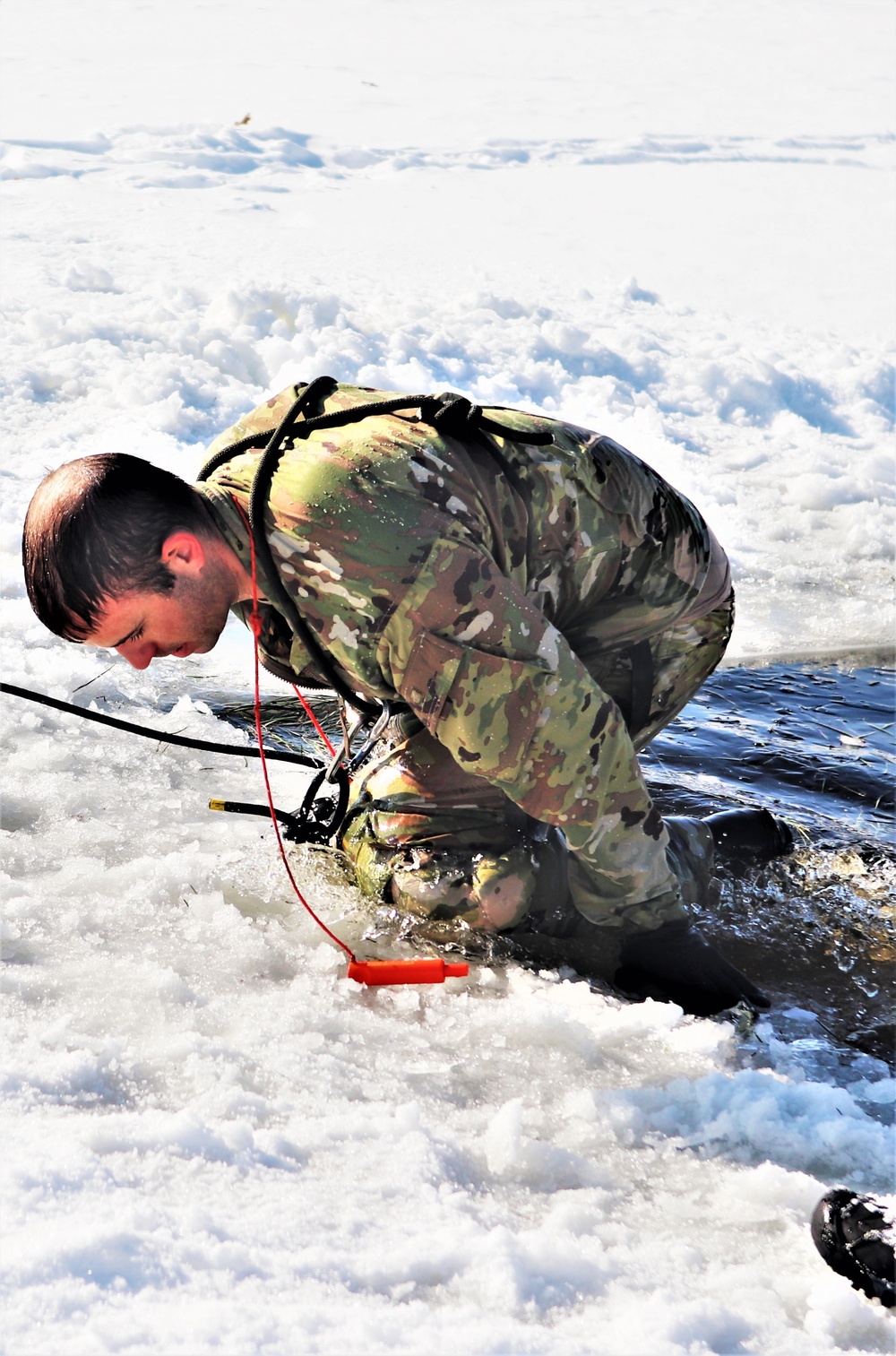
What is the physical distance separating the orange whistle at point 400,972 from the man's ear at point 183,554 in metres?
0.78

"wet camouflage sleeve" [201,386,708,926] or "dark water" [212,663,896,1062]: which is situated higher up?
"wet camouflage sleeve" [201,386,708,926]

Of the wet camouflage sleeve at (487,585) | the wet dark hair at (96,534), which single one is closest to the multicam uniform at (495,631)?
the wet camouflage sleeve at (487,585)

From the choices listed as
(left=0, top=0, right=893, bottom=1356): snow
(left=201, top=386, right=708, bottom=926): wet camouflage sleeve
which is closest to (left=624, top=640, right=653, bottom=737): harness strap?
(left=201, top=386, right=708, bottom=926): wet camouflage sleeve

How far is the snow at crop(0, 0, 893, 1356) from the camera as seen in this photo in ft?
4.80

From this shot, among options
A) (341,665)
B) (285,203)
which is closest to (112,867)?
(341,665)

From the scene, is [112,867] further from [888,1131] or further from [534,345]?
[534,345]

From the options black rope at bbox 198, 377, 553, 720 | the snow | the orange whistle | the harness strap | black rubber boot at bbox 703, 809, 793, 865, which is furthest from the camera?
black rubber boot at bbox 703, 809, 793, 865

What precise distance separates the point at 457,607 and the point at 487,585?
0.07 metres

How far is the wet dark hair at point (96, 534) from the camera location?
1.92 m

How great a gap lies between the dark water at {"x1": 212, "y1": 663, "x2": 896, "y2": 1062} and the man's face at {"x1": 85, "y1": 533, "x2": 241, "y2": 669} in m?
1.29

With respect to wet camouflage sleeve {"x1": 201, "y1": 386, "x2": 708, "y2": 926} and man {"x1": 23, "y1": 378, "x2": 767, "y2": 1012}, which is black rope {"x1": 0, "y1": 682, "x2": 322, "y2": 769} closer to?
man {"x1": 23, "y1": 378, "x2": 767, "y2": 1012}

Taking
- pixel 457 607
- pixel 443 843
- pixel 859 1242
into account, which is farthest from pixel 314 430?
pixel 859 1242

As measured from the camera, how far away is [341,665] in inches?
86.4

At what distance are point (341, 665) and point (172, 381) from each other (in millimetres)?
3538
